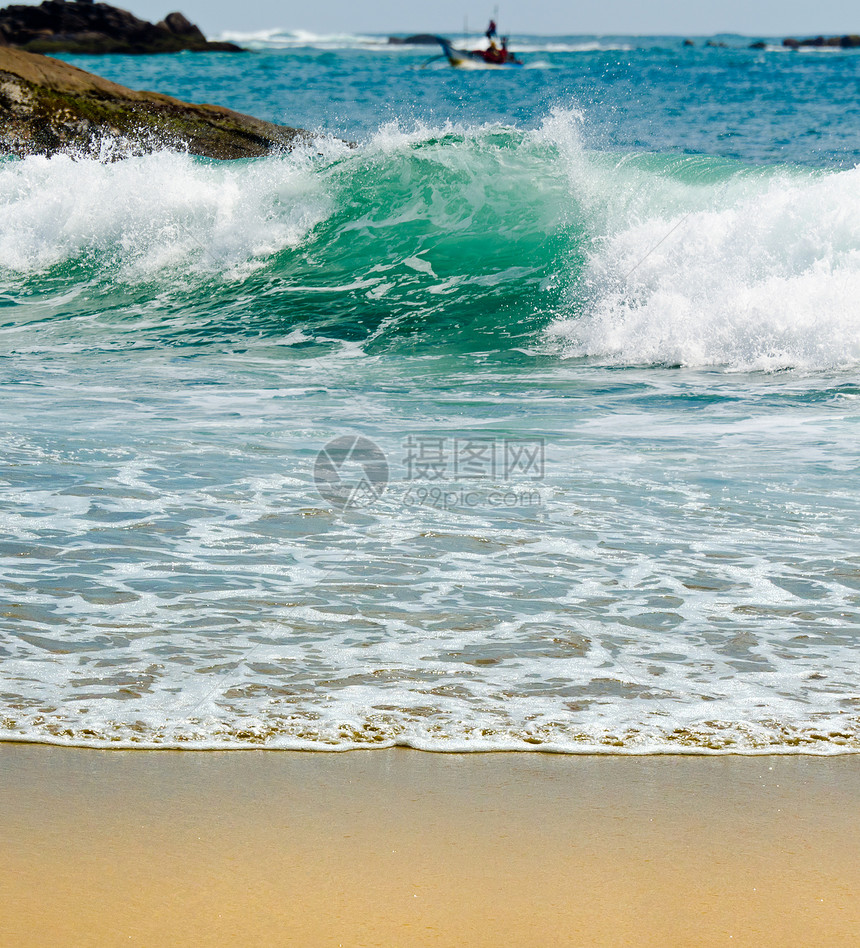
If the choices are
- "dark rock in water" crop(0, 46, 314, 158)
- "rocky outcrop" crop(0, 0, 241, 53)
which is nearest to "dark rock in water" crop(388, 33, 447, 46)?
"rocky outcrop" crop(0, 0, 241, 53)

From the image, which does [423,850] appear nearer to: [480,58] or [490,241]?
[490,241]

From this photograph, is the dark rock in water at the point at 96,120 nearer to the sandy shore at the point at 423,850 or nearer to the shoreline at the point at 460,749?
the shoreline at the point at 460,749

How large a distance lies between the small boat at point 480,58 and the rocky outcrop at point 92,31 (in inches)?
954

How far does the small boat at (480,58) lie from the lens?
200ft

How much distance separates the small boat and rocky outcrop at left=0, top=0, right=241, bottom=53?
24244 millimetres

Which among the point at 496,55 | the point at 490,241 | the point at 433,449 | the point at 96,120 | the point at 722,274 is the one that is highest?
the point at 496,55

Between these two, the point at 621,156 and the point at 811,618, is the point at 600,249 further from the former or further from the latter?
the point at 811,618

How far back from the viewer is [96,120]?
15453 mm

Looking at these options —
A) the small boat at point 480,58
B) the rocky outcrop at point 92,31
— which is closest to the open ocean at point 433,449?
the small boat at point 480,58

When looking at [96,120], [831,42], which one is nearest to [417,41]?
[831,42]

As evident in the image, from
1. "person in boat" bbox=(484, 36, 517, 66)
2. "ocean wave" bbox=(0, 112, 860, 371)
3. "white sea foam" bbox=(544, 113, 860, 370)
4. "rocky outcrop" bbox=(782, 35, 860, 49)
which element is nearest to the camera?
"white sea foam" bbox=(544, 113, 860, 370)

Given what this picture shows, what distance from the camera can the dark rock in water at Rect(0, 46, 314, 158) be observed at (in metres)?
15.2

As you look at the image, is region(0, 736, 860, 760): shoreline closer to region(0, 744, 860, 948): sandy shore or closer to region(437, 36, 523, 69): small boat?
region(0, 744, 860, 948): sandy shore

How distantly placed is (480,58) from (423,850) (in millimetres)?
66424
